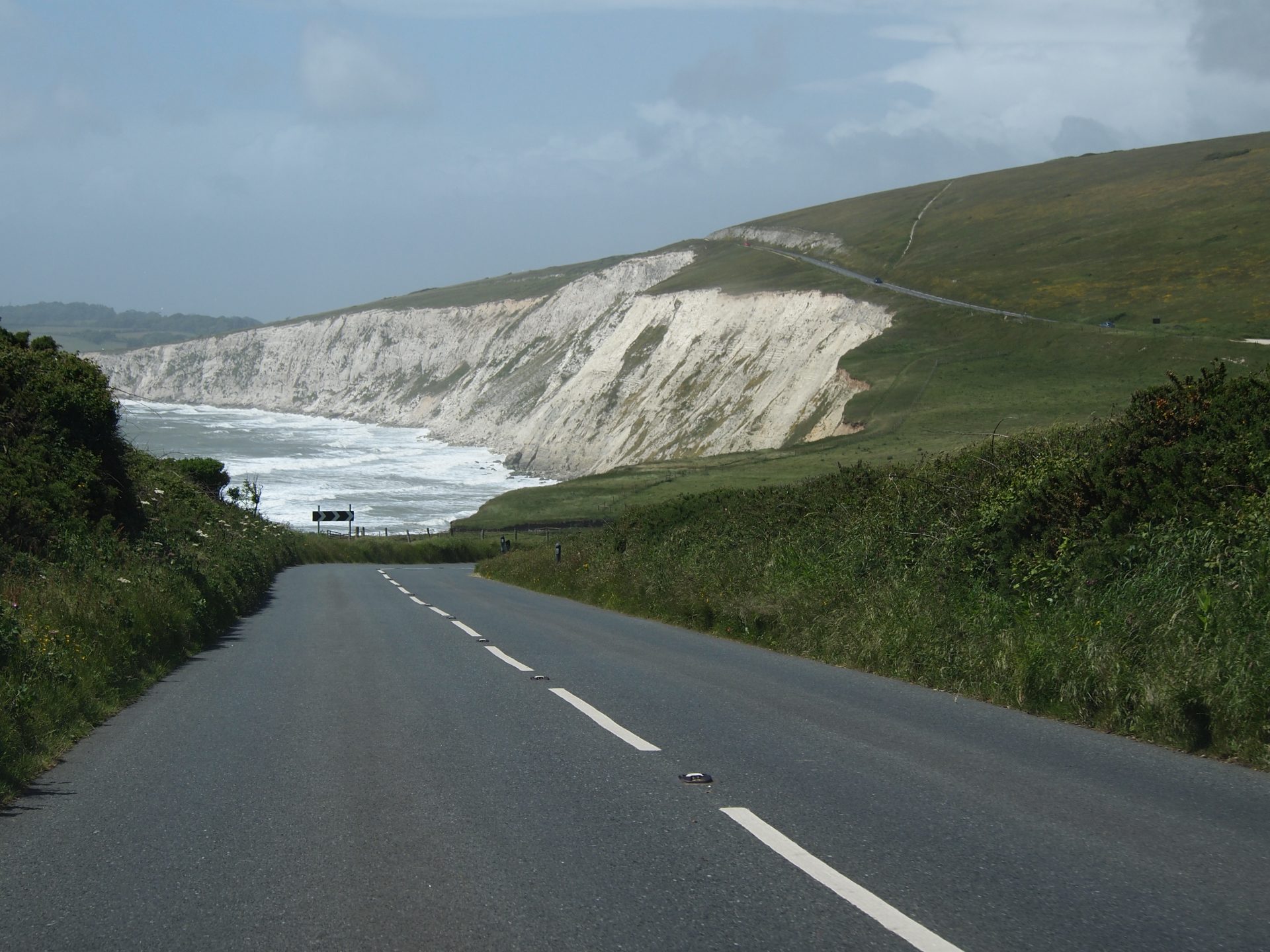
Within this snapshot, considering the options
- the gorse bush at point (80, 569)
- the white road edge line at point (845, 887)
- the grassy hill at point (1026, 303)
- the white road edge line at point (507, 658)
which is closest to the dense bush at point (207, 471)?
the grassy hill at point (1026, 303)

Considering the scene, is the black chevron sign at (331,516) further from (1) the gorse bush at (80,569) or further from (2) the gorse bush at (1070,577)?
(2) the gorse bush at (1070,577)

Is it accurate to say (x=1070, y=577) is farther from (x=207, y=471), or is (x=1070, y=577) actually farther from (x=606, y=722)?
(x=207, y=471)

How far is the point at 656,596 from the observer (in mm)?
20641

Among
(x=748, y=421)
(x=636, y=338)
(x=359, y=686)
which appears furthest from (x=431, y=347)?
(x=359, y=686)

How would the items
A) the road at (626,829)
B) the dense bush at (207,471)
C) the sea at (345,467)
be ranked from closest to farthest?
1. the road at (626,829)
2. the dense bush at (207,471)
3. the sea at (345,467)

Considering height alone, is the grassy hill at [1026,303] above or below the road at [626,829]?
above

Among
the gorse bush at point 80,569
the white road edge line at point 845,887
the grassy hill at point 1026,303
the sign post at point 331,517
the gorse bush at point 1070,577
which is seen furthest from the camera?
the sign post at point 331,517

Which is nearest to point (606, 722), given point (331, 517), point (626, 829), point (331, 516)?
point (626, 829)

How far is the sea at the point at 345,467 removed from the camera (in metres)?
86.4

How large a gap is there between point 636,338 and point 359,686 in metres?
103

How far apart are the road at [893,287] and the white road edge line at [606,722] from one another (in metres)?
74.9

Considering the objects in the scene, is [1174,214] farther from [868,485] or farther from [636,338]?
[868,485]

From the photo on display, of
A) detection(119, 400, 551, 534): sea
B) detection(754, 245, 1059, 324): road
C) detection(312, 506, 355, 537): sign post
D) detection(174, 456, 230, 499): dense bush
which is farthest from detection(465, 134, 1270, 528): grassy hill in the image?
detection(174, 456, 230, 499): dense bush

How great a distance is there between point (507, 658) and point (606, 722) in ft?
14.7
